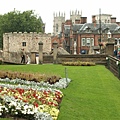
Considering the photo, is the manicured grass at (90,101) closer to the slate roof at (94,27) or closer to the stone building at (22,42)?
the stone building at (22,42)

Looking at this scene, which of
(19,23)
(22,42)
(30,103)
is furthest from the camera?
(19,23)

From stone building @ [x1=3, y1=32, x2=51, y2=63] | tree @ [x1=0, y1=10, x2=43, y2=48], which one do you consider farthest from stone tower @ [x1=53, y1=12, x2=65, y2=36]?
stone building @ [x1=3, y1=32, x2=51, y2=63]

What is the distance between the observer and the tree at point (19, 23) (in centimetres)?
10212

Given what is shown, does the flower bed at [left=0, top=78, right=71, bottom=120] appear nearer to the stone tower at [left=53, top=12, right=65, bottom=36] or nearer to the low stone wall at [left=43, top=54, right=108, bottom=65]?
the low stone wall at [left=43, top=54, right=108, bottom=65]

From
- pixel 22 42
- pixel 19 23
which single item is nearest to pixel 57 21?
pixel 19 23

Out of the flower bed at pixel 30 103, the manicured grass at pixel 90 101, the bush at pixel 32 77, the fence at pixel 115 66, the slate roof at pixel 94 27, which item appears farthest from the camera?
the slate roof at pixel 94 27

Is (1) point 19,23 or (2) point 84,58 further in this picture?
(1) point 19,23

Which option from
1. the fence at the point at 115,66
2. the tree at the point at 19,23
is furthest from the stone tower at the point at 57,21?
the fence at the point at 115,66

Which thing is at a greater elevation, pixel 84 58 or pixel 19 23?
pixel 19 23

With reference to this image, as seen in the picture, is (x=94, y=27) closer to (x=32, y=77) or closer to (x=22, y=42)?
(x=22, y=42)

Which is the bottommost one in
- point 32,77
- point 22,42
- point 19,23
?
point 32,77

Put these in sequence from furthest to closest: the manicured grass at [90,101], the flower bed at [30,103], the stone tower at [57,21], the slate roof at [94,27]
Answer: the stone tower at [57,21], the slate roof at [94,27], the manicured grass at [90,101], the flower bed at [30,103]

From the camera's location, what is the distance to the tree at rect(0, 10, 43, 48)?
335 feet

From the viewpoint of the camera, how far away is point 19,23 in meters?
102
